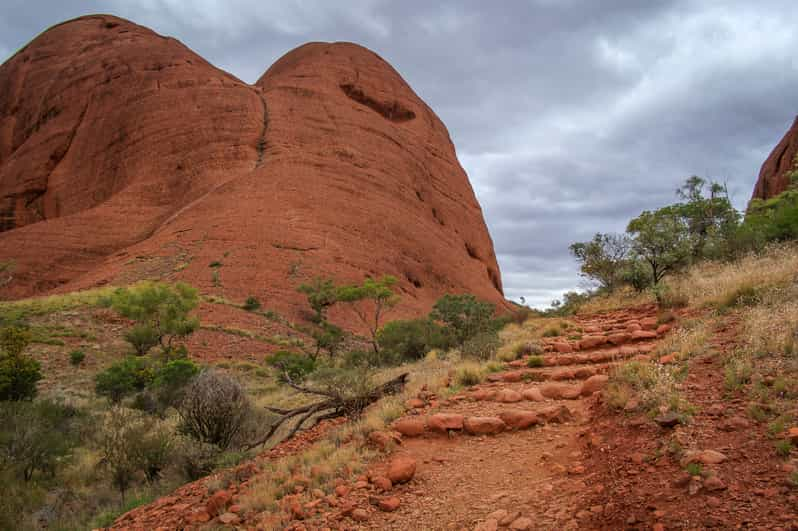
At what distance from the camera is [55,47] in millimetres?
53750

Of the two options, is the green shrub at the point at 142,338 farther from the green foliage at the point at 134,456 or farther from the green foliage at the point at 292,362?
the green foliage at the point at 134,456

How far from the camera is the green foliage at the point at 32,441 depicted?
7.82 meters

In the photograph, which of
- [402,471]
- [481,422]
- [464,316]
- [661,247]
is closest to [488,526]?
[402,471]

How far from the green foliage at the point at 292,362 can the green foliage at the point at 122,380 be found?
405 cm

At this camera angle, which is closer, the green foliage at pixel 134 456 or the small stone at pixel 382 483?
the small stone at pixel 382 483

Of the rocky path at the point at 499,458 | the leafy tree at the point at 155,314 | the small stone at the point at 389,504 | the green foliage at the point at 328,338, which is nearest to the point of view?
the rocky path at the point at 499,458

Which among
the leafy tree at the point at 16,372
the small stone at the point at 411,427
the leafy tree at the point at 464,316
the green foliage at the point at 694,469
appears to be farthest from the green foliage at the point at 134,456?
the leafy tree at the point at 464,316

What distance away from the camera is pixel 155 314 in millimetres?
18656

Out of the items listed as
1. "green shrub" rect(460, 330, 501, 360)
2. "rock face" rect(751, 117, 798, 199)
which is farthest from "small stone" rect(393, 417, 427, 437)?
"rock face" rect(751, 117, 798, 199)

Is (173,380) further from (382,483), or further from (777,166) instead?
(777,166)

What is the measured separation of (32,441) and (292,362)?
9171mm

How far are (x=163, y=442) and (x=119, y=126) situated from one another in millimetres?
41628

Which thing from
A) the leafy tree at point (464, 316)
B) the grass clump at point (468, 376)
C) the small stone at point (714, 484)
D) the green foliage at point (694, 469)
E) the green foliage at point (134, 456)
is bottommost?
the green foliage at point (134, 456)

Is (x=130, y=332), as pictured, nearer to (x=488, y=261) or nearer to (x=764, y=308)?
(x=764, y=308)
